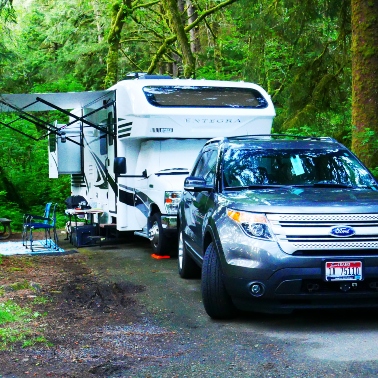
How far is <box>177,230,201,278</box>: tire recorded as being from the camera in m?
9.78

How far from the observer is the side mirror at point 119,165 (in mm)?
13406

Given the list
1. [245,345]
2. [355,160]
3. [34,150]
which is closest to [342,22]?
[355,160]

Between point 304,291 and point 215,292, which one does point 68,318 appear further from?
point 304,291

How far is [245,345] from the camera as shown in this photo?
623 centimetres

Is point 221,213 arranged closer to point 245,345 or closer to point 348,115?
point 245,345

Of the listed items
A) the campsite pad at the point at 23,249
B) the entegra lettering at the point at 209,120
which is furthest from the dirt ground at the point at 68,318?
the entegra lettering at the point at 209,120

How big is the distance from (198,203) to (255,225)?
1.98 m

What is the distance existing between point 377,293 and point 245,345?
1.39 metres

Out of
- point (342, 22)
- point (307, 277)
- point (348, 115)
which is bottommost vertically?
point (307, 277)

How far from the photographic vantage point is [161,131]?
1277cm

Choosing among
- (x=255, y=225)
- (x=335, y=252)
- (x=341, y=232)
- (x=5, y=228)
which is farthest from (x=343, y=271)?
(x=5, y=228)

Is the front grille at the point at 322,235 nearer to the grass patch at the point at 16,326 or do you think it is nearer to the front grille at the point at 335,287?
the front grille at the point at 335,287

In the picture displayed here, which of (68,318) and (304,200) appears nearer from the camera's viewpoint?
(304,200)

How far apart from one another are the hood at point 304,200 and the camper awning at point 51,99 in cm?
775
